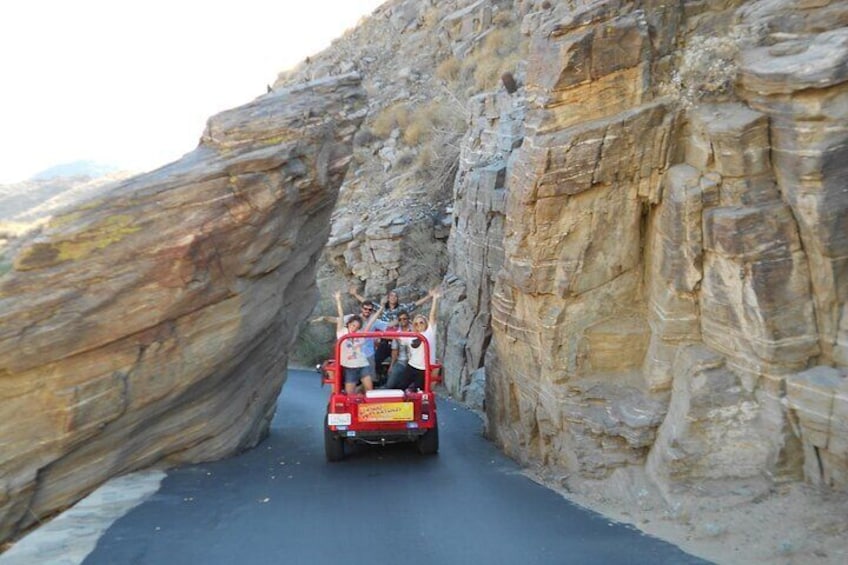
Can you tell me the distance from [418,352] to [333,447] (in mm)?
1990

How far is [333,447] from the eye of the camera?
42.0 ft

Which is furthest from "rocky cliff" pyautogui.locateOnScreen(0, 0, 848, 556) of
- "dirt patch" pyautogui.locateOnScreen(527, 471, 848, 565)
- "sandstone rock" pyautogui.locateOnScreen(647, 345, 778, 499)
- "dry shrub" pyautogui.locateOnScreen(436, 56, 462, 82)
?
"dry shrub" pyautogui.locateOnScreen(436, 56, 462, 82)

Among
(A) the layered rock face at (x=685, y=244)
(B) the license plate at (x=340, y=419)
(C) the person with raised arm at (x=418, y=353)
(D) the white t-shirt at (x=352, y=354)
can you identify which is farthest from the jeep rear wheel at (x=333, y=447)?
(A) the layered rock face at (x=685, y=244)

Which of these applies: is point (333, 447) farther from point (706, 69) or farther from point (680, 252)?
point (706, 69)

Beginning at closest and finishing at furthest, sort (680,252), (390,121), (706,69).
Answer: (680,252) → (706,69) → (390,121)

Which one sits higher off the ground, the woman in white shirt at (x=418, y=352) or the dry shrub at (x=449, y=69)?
the dry shrub at (x=449, y=69)

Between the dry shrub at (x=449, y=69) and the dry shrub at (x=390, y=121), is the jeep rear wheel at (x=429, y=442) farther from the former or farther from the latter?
the dry shrub at (x=449, y=69)

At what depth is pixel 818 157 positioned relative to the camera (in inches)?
309

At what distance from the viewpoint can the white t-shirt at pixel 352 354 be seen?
41.2 feet

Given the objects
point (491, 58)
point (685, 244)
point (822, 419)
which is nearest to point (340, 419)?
point (685, 244)

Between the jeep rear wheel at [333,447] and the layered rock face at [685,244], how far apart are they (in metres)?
2.85

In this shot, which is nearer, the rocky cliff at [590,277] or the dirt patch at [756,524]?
the dirt patch at [756,524]

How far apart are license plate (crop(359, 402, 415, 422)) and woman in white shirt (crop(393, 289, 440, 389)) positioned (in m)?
0.78

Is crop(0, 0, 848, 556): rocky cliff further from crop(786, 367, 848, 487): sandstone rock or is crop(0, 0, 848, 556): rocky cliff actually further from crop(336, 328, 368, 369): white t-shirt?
crop(336, 328, 368, 369): white t-shirt
